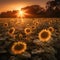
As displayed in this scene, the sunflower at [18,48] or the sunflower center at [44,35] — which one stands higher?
the sunflower center at [44,35]

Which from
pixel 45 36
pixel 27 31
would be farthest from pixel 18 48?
pixel 27 31

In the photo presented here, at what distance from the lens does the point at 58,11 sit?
3006 millimetres

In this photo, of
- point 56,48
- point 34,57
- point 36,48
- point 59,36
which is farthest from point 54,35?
point 34,57

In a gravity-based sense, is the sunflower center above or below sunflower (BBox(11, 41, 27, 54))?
above

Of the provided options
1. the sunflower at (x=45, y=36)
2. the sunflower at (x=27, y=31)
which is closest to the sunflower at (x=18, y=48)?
the sunflower at (x=45, y=36)

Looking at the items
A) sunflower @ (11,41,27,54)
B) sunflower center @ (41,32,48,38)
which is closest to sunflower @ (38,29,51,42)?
sunflower center @ (41,32,48,38)

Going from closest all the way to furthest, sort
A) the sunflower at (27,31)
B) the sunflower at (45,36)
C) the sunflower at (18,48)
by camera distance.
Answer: the sunflower at (18,48), the sunflower at (45,36), the sunflower at (27,31)

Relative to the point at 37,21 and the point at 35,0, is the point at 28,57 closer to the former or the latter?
the point at 37,21

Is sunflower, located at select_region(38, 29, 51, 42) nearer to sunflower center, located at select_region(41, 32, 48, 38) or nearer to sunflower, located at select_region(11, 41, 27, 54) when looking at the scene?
sunflower center, located at select_region(41, 32, 48, 38)

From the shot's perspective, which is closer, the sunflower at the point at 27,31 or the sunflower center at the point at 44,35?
the sunflower center at the point at 44,35

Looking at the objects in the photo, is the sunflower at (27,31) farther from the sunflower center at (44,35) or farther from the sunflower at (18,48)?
the sunflower at (18,48)

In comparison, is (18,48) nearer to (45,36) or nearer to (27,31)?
(45,36)

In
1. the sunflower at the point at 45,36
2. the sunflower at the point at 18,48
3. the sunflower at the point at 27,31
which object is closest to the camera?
the sunflower at the point at 18,48

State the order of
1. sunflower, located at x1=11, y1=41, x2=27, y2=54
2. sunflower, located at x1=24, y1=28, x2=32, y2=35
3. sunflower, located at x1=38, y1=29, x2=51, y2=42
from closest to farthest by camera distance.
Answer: sunflower, located at x1=11, y1=41, x2=27, y2=54, sunflower, located at x1=38, y1=29, x2=51, y2=42, sunflower, located at x1=24, y1=28, x2=32, y2=35
